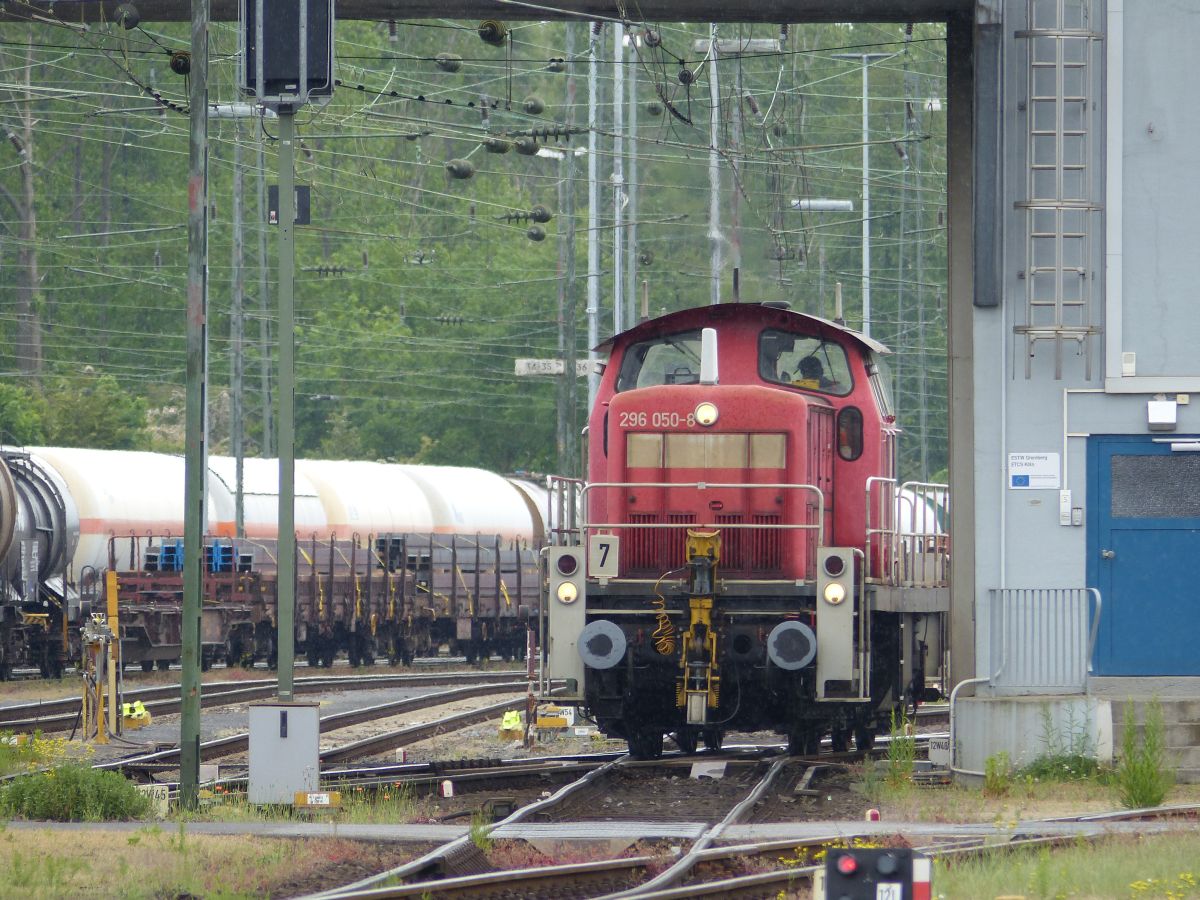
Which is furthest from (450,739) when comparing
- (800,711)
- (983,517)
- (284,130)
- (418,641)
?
(418,641)

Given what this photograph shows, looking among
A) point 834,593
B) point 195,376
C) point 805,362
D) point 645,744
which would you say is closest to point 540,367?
point 645,744

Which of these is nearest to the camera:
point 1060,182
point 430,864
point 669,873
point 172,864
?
point 669,873

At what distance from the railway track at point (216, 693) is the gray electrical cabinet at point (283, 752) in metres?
7.69

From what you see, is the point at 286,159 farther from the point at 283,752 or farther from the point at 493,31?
the point at 493,31

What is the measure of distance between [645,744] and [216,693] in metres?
11.9

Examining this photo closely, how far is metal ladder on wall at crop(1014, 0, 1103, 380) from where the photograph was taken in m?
15.5

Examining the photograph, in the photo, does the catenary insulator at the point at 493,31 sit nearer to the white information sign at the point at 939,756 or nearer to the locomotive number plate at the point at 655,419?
the locomotive number plate at the point at 655,419

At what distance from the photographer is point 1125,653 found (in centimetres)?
1563

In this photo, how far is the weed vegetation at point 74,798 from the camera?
1338cm

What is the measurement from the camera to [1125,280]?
15570 millimetres

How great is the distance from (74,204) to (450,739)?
1891 inches

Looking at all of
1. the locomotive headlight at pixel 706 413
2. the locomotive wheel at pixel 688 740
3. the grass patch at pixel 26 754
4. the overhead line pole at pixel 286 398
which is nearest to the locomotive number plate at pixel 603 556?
the locomotive headlight at pixel 706 413

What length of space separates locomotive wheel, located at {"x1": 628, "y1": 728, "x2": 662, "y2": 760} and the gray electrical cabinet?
371cm

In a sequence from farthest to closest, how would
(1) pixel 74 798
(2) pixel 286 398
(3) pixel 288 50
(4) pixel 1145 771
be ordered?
1. (2) pixel 286 398
2. (3) pixel 288 50
3. (1) pixel 74 798
4. (4) pixel 1145 771
